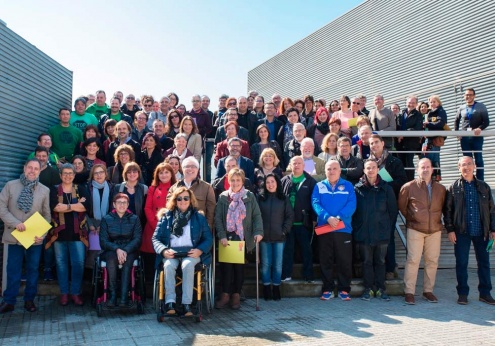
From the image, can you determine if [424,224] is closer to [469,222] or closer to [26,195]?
[469,222]

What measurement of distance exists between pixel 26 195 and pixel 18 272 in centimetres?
99

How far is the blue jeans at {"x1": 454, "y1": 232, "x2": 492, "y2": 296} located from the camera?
634 centimetres

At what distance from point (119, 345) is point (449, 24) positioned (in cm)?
1400

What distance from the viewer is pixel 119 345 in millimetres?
4465

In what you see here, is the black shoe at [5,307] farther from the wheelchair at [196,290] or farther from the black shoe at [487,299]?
the black shoe at [487,299]

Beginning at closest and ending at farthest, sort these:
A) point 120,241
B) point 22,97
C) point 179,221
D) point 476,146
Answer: point 179,221 < point 120,241 < point 22,97 < point 476,146

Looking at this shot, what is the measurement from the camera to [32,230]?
5770 mm

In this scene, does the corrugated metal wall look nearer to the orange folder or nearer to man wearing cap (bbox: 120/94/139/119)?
the orange folder

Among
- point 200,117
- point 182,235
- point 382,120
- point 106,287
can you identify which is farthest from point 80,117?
point 382,120

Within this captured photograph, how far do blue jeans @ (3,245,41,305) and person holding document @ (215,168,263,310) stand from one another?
2.35m

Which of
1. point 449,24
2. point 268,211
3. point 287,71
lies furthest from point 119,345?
point 287,71

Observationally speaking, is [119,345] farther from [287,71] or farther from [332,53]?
[287,71]

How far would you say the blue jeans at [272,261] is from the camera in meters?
6.35

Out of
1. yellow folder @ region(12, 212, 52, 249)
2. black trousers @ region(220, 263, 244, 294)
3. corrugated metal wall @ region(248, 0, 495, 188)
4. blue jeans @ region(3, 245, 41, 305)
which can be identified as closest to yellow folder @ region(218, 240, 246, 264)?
black trousers @ region(220, 263, 244, 294)
